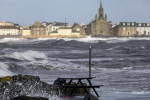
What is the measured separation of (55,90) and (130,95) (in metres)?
2.79

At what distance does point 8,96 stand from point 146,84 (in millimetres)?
8134

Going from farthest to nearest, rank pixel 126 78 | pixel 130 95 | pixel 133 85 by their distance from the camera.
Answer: pixel 126 78, pixel 133 85, pixel 130 95

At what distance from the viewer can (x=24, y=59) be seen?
1578 inches

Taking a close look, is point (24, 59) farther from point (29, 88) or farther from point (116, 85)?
point (29, 88)

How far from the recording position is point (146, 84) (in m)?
20.5

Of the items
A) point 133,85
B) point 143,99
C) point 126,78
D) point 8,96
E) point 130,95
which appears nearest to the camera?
point 8,96

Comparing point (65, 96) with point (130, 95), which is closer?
point (65, 96)

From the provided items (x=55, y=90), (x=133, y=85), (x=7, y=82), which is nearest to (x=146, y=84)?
(x=133, y=85)

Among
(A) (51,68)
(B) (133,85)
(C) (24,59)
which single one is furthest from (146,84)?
(C) (24,59)

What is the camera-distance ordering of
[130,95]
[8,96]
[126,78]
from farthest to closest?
[126,78] < [130,95] < [8,96]

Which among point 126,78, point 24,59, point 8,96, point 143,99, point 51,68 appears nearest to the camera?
point 8,96

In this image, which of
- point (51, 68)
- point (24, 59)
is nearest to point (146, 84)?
point (51, 68)

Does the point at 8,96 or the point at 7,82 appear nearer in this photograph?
the point at 8,96

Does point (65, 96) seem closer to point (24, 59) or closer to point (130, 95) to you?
point (130, 95)
